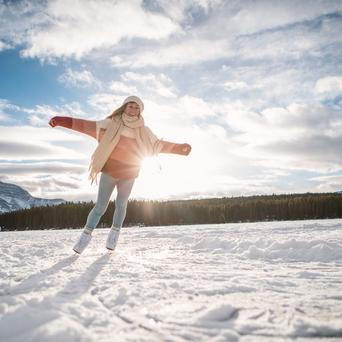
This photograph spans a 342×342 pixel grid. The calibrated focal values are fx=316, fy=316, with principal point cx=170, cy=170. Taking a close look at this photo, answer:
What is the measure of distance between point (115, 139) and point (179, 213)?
2942 centimetres

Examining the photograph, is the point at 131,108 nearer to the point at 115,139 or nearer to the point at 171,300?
the point at 115,139

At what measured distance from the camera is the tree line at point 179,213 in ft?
109

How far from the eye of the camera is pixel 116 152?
4656mm

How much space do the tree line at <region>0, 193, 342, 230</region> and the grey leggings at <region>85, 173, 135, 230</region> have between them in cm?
2698

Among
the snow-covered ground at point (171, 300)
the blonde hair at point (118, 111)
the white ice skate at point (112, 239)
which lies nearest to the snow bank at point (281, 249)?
the snow-covered ground at point (171, 300)

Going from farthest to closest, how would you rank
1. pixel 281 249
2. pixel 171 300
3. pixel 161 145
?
pixel 161 145
pixel 281 249
pixel 171 300

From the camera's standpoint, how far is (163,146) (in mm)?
5234

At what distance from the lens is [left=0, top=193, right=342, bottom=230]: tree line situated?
33.3 m

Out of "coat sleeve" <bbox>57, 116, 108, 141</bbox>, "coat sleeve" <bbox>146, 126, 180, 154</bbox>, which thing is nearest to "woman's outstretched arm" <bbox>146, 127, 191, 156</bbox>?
"coat sleeve" <bbox>146, 126, 180, 154</bbox>

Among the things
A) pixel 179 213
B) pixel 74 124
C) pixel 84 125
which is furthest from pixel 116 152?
pixel 179 213

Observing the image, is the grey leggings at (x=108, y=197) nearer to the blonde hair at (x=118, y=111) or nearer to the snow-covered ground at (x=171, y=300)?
the blonde hair at (x=118, y=111)

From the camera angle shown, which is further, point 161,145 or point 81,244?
point 161,145

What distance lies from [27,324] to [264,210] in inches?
1460

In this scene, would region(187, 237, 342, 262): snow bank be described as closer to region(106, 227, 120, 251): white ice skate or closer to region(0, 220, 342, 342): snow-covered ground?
region(0, 220, 342, 342): snow-covered ground
